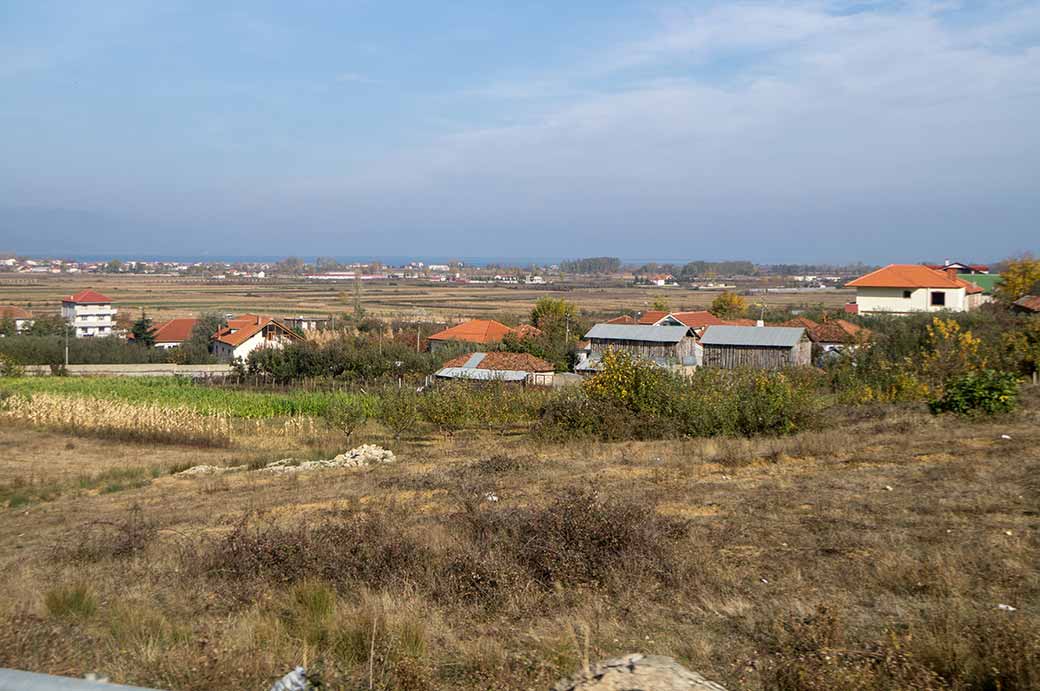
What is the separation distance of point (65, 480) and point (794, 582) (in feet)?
62.2

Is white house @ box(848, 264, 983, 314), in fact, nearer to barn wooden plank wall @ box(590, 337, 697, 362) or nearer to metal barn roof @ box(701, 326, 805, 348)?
metal barn roof @ box(701, 326, 805, 348)

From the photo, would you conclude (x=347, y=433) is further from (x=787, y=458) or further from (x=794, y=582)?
(x=794, y=582)

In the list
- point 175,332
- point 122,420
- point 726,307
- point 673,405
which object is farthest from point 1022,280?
point 175,332

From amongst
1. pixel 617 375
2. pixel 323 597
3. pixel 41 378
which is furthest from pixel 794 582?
pixel 41 378

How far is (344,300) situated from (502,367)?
3354 inches

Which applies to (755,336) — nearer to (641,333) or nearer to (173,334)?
(641,333)

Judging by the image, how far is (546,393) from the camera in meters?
31.7

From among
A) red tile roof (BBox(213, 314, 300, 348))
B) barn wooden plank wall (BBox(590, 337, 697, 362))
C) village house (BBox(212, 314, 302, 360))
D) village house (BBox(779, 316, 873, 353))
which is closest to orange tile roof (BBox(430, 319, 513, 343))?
village house (BBox(212, 314, 302, 360))

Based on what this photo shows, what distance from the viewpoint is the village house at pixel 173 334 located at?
225 feet

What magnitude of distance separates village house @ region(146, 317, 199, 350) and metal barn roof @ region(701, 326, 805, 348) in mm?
42414

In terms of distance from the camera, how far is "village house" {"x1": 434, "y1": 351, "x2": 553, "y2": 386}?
41.2 meters

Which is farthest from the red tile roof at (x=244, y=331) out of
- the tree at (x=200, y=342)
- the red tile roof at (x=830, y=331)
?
the red tile roof at (x=830, y=331)

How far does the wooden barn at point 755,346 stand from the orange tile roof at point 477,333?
16002mm

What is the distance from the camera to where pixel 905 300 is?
59000 mm
